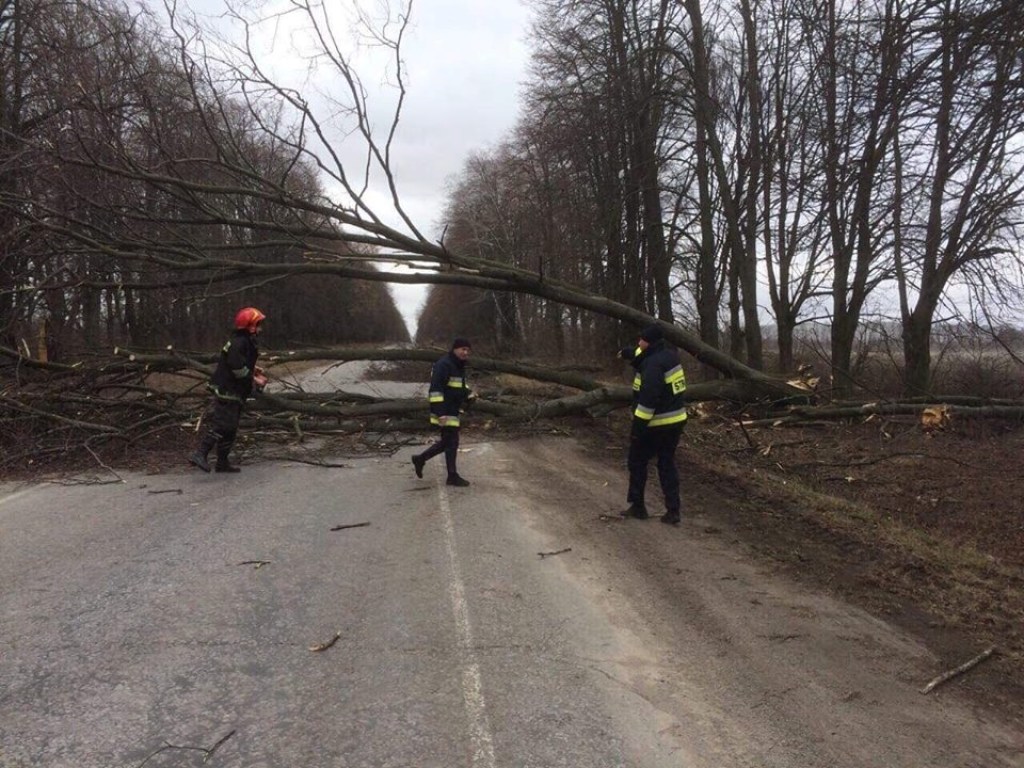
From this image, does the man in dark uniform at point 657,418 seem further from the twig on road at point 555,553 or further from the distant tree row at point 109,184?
the distant tree row at point 109,184

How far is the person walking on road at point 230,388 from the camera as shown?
29.1ft

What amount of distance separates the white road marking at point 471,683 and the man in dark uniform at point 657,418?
223 cm

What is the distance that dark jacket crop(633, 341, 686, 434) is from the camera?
6926 mm

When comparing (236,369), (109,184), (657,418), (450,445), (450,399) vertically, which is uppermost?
(109,184)

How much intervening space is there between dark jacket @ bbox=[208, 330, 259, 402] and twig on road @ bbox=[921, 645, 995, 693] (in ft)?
24.6

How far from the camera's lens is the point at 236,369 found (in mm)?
8875

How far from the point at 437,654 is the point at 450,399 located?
4.59 m

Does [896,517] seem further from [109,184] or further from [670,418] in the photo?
[109,184]

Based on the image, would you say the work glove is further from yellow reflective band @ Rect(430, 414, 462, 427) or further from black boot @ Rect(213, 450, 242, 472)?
black boot @ Rect(213, 450, 242, 472)

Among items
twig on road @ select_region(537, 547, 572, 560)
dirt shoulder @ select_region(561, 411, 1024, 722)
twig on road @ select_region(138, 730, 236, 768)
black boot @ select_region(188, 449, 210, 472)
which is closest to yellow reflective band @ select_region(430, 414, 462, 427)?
dirt shoulder @ select_region(561, 411, 1024, 722)

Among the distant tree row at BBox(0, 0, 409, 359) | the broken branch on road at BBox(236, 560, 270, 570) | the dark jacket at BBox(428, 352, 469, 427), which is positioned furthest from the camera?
the distant tree row at BBox(0, 0, 409, 359)

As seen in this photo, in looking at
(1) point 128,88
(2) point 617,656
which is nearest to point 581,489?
(2) point 617,656

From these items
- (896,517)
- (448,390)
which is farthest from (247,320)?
(896,517)

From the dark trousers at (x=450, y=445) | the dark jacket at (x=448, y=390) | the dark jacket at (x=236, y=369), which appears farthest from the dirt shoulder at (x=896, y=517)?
the dark jacket at (x=236, y=369)
